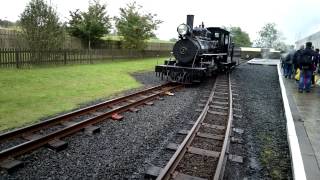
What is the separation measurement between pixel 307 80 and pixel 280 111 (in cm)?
360

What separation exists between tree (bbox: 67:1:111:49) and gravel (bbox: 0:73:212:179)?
20.7 metres

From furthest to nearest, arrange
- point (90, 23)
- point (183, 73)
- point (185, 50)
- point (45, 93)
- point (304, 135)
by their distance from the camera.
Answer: point (90, 23) → point (185, 50) → point (183, 73) → point (45, 93) → point (304, 135)

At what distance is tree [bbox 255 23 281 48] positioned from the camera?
70.8m

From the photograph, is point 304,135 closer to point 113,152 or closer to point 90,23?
point 113,152

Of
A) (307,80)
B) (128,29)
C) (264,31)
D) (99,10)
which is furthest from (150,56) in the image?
(264,31)

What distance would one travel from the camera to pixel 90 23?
88.2 feet

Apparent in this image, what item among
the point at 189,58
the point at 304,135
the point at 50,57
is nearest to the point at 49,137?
the point at 304,135

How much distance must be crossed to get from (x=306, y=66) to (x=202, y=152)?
8213 mm

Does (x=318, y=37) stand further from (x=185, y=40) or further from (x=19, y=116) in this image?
(x=19, y=116)

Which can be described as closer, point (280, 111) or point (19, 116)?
point (19, 116)

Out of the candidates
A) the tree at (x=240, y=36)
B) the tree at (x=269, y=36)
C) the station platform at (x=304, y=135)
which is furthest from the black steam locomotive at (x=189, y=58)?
the tree at (x=269, y=36)

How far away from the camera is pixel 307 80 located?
11891mm

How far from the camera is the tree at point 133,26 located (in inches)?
1169

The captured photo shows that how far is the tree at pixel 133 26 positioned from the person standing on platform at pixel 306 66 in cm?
2012
